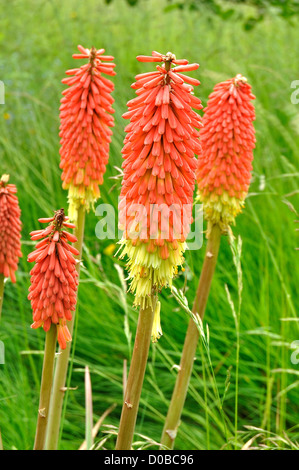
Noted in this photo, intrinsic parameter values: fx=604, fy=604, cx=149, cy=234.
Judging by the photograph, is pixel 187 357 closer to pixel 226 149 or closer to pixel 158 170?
pixel 226 149

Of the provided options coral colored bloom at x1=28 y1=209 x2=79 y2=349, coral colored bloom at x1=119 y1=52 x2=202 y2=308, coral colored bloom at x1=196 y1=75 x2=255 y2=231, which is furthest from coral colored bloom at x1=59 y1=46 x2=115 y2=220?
coral colored bloom at x1=28 y1=209 x2=79 y2=349

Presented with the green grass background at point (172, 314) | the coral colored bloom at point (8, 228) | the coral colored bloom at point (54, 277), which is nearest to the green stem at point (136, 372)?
the coral colored bloom at point (54, 277)

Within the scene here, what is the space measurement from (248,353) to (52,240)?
7.61 feet

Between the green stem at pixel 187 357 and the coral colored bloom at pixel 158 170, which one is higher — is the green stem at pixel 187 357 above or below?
below

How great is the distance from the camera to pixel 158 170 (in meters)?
2.09

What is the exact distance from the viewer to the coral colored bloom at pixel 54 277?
2156 millimetres

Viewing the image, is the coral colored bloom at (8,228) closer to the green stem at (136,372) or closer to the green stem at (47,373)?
the green stem at (47,373)

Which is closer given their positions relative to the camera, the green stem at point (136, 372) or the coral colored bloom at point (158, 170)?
the coral colored bloom at point (158, 170)

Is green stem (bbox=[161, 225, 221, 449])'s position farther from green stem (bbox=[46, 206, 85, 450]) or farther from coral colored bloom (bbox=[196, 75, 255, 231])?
green stem (bbox=[46, 206, 85, 450])

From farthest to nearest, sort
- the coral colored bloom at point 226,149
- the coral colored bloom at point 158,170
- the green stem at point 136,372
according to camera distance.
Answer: the coral colored bloom at point 226,149
the green stem at point 136,372
the coral colored bloom at point 158,170

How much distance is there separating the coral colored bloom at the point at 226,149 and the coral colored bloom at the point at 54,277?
937mm

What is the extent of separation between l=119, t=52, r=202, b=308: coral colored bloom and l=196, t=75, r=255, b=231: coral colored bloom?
64cm

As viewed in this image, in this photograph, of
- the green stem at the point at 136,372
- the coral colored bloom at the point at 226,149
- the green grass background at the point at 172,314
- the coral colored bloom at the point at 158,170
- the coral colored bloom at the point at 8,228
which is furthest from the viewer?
the green grass background at the point at 172,314

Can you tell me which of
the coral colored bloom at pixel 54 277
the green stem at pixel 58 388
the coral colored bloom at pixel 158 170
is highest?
the coral colored bloom at pixel 158 170
